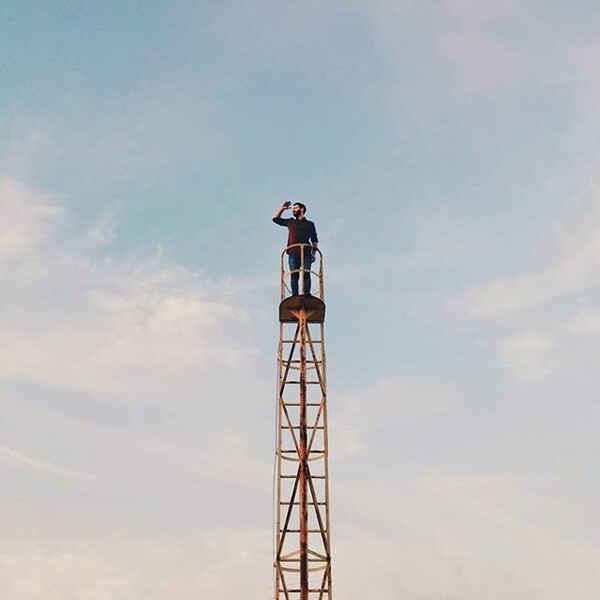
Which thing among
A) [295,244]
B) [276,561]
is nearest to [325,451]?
[276,561]

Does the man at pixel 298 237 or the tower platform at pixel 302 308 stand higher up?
the man at pixel 298 237

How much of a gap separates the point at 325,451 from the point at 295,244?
246 inches

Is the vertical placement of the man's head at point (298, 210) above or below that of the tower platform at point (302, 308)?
above

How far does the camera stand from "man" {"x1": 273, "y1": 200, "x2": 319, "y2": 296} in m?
22.5

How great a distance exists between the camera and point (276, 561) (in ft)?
63.8

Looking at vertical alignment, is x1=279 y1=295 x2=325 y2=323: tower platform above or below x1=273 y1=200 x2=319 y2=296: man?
below

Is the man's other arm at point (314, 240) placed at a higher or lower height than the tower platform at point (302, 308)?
higher

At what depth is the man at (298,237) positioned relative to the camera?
2250cm

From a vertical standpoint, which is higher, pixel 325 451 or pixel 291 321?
pixel 291 321

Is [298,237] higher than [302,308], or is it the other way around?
[298,237]

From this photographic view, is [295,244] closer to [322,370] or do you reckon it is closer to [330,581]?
[322,370]

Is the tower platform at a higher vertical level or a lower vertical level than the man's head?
lower

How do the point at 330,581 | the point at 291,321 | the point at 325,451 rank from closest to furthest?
the point at 330,581 → the point at 325,451 → the point at 291,321

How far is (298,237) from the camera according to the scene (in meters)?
23.1
